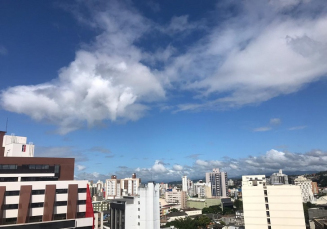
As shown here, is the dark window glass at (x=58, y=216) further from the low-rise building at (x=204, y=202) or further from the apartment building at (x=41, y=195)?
the low-rise building at (x=204, y=202)

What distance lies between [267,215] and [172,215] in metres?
71.4

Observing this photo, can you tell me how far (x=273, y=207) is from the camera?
44.0 m

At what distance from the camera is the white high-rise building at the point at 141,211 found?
46.3m

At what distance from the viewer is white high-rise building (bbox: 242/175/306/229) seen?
4275 cm

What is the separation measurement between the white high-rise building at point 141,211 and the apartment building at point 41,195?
6114 mm

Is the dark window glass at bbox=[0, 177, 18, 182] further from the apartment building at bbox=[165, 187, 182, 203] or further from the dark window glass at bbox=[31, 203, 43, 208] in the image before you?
the apartment building at bbox=[165, 187, 182, 203]

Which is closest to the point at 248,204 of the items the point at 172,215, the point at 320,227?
the point at 320,227

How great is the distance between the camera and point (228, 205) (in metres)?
143

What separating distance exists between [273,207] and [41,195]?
41.0 metres

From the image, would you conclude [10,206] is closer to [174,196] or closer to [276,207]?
[276,207]

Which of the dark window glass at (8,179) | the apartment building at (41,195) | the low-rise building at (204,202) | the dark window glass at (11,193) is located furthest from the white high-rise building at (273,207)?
the low-rise building at (204,202)

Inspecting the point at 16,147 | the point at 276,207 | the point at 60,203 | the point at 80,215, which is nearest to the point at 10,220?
the point at 60,203

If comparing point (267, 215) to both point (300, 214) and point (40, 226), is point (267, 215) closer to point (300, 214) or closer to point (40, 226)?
point (300, 214)

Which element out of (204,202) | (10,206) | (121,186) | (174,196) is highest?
(10,206)
